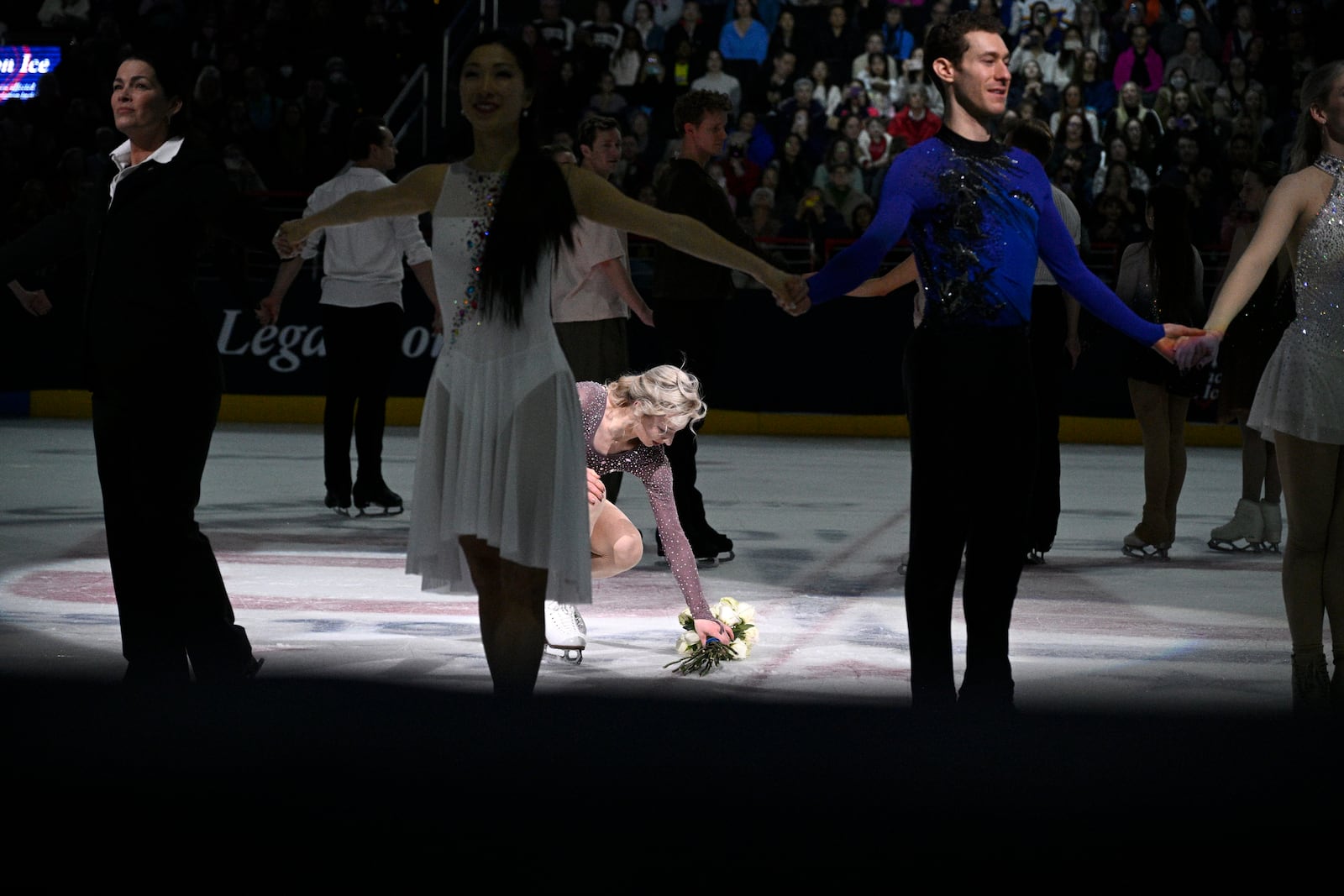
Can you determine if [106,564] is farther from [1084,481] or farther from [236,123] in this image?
[236,123]

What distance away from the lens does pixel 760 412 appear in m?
12.9

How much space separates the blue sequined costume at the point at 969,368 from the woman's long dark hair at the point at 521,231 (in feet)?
2.11

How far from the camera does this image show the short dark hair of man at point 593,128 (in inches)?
238

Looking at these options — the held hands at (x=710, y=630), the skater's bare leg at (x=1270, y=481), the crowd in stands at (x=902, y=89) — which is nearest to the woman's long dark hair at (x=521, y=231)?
the held hands at (x=710, y=630)

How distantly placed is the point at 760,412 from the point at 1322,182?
920 cm

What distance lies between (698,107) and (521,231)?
318 centimetres

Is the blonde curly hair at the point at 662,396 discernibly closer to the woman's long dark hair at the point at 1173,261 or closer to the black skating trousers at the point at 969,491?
the black skating trousers at the point at 969,491

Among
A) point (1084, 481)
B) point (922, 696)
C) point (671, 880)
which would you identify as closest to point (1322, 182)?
point (922, 696)

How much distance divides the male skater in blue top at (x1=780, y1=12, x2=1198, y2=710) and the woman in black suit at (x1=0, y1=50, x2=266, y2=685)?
1.33 metres

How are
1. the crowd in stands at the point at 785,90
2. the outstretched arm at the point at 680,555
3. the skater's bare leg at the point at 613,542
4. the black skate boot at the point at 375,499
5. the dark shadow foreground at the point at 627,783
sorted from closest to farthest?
the dark shadow foreground at the point at 627,783
the outstretched arm at the point at 680,555
the skater's bare leg at the point at 613,542
the black skate boot at the point at 375,499
the crowd in stands at the point at 785,90

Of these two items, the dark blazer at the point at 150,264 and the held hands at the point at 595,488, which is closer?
the dark blazer at the point at 150,264

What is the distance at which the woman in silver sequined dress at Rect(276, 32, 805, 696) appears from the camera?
10.0 feet

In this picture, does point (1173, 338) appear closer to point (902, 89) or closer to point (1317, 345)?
point (1317, 345)

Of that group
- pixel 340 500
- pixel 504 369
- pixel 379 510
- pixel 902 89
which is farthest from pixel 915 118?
pixel 504 369
